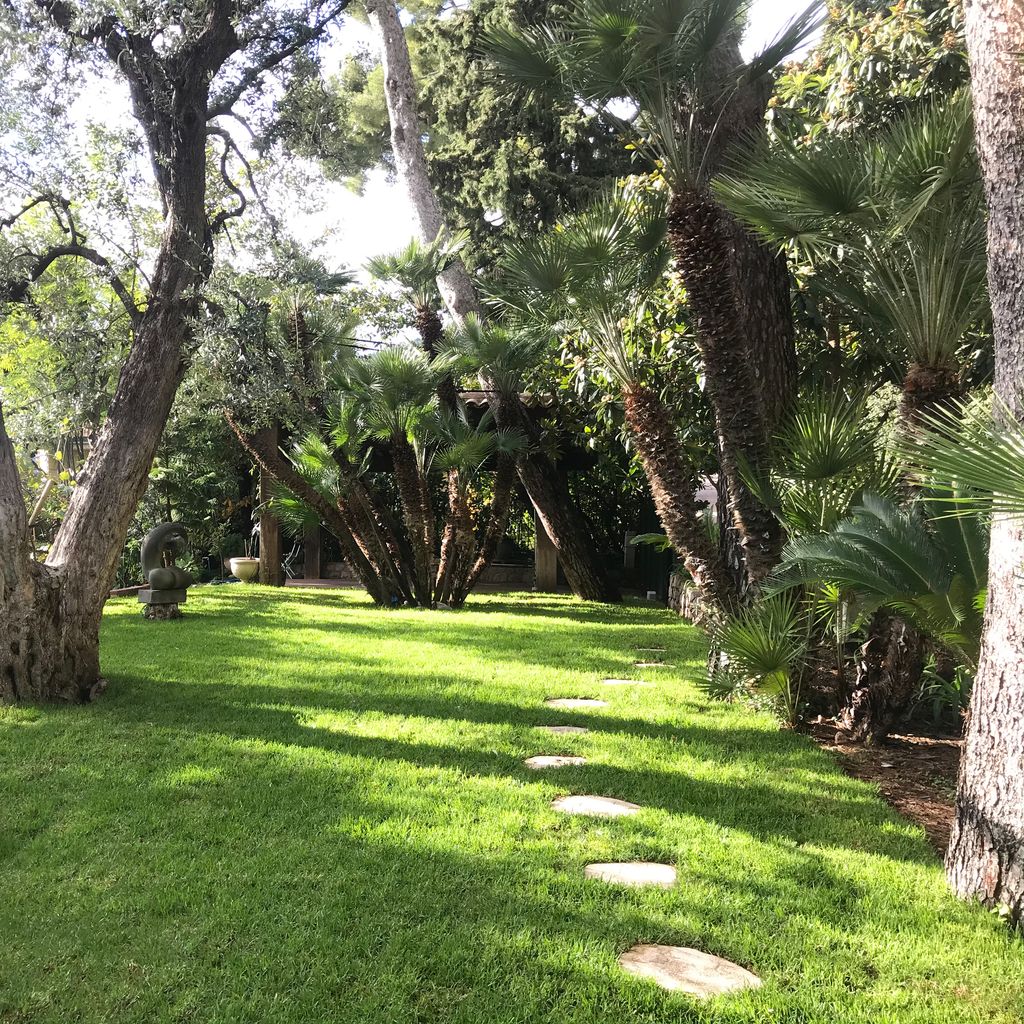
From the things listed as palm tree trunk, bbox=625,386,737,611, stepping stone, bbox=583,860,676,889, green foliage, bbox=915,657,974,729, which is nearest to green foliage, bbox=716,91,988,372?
palm tree trunk, bbox=625,386,737,611

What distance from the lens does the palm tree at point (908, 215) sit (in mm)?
4328

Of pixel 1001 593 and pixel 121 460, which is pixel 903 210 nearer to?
pixel 1001 593

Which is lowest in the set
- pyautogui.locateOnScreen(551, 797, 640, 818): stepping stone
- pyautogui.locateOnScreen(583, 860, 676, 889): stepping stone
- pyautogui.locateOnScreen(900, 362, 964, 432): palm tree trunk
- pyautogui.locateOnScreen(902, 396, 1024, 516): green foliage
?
pyautogui.locateOnScreen(583, 860, 676, 889): stepping stone

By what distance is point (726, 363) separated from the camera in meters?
5.72

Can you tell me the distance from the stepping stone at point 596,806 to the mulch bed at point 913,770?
1350mm

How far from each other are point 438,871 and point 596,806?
1.03m

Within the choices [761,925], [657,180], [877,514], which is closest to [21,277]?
[657,180]

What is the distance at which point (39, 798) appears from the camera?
13.3 ft

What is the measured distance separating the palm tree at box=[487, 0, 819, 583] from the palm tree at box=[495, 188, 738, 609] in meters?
0.42

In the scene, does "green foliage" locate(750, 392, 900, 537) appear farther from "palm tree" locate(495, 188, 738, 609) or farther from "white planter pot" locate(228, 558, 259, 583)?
"white planter pot" locate(228, 558, 259, 583)

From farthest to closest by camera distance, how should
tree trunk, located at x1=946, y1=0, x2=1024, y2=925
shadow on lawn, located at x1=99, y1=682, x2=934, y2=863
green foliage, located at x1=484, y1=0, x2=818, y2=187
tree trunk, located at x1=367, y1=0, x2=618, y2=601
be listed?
tree trunk, located at x1=367, y1=0, x2=618, y2=601
green foliage, located at x1=484, y1=0, x2=818, y2=187
shadow on lawn, located at x1=99, y1=682, x2=934, y2=863
tree trunk, located at x1=946, y1=0, x2=1024, y2=925

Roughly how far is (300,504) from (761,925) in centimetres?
1155

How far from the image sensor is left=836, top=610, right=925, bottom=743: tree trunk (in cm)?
532

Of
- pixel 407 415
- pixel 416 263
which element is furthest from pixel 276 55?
pixel 407 415
